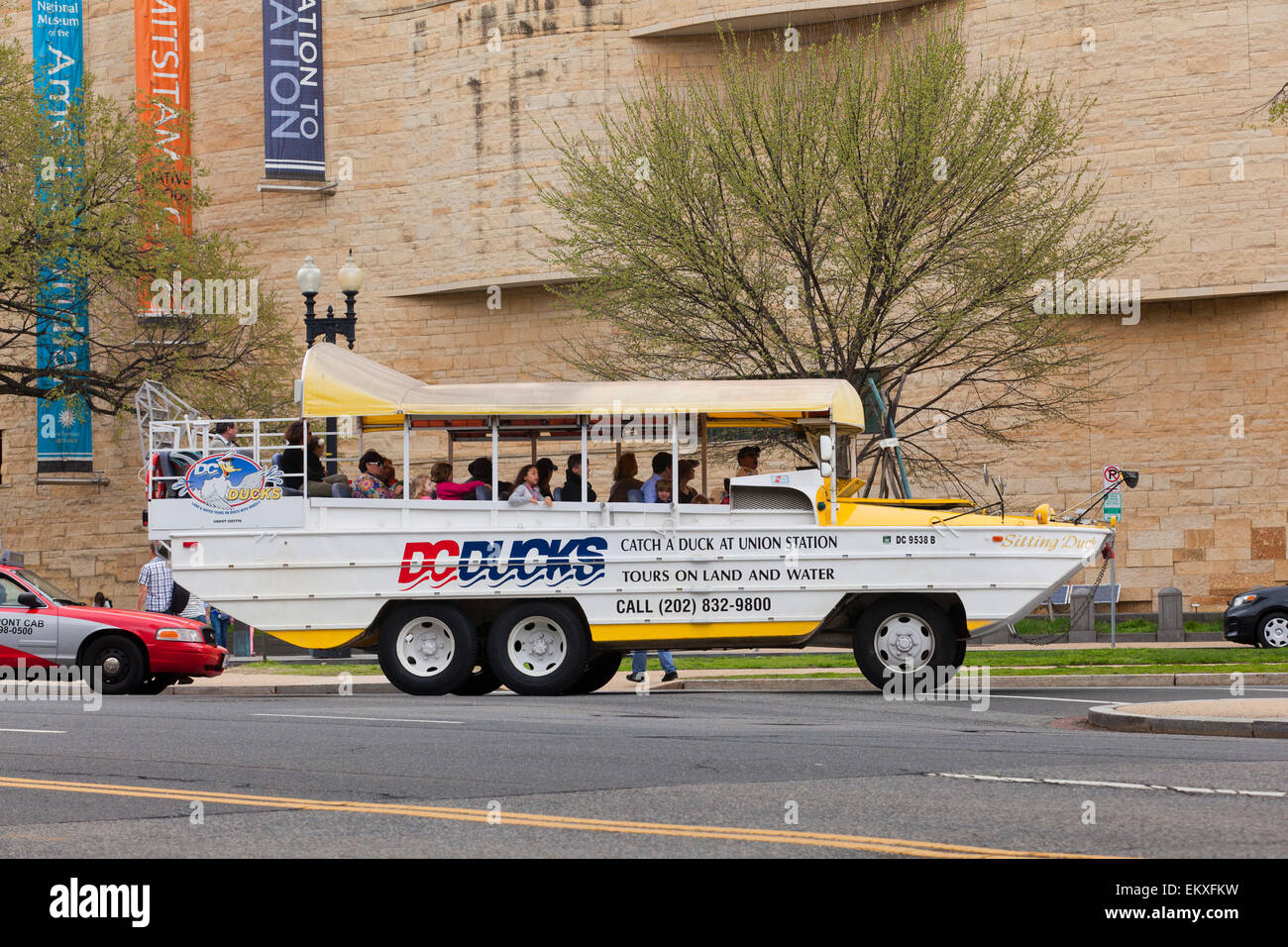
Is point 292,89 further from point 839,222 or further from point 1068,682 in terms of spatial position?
point 1068,682

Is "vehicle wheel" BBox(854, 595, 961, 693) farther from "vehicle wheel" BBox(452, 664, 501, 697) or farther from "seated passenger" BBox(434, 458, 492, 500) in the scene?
"seated passenger" BBox(434, 458, 492, 500)

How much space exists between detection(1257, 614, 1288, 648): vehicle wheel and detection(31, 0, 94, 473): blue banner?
22544 millimetres

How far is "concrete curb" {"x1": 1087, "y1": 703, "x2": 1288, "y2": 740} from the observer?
1257cm

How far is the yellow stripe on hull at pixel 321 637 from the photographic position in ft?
56.0

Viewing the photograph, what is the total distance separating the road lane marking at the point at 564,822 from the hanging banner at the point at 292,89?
3219 centimetres

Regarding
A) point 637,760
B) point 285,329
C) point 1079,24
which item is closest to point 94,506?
point 285,329

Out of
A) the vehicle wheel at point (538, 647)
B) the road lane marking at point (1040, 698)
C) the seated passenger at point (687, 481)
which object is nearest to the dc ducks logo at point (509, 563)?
the vehicle wheel at point (538, 647)

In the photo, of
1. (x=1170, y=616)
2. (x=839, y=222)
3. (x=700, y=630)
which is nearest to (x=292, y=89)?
(x=839, y=222)

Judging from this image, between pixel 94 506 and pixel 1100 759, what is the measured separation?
36433 millimetres

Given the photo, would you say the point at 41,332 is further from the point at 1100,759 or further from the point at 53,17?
the point at 1100,759

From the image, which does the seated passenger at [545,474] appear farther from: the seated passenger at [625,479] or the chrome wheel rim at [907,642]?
the chrome wheel rim at [907,642]

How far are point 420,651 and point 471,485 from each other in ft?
5.85

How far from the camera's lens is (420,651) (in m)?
17.0
